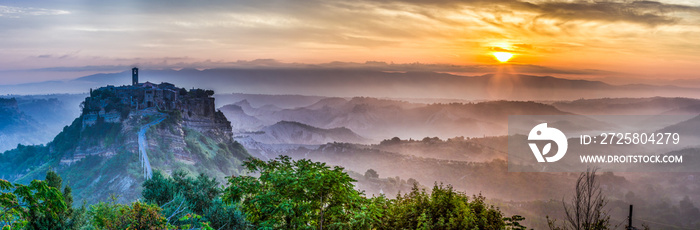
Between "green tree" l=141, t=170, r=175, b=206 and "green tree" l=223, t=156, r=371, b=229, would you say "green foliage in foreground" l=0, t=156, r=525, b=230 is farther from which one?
"green tree" l=141, t=170, r=175, b=206

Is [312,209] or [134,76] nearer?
[312,209]

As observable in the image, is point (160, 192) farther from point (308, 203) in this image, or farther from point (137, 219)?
point (308, 203)

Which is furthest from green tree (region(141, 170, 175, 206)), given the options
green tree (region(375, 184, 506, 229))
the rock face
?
the rock face

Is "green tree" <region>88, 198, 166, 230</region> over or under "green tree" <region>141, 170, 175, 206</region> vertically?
over

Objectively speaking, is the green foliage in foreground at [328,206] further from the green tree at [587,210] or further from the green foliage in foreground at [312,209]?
the green tree at [587,210]

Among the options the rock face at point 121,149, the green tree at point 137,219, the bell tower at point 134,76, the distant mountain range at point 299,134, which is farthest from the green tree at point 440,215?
the distant mountain range at point 299,134

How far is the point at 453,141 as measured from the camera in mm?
159000

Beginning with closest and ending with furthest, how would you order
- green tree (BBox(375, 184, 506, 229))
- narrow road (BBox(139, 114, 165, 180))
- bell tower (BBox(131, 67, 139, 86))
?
green tree (BBox(375, 184, 506, 229)) → narrow road (BBox(139, 114, 165, 180)) → bell tower (BBox(131, 67, 139, 86))

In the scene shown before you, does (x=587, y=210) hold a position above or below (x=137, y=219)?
above

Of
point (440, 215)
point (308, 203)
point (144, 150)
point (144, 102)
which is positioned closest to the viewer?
point (308, 203)

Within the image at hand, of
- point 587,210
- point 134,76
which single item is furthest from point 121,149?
point 587,210

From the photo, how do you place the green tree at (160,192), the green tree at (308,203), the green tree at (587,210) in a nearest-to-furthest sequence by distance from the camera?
1. the green tree at (587,210)
2. the green tree at (308,203)
3. the green tree at (160,192)

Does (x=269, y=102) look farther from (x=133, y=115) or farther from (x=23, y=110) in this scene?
(x=133, y=115)

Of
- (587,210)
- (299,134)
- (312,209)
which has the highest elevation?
(587,210)
